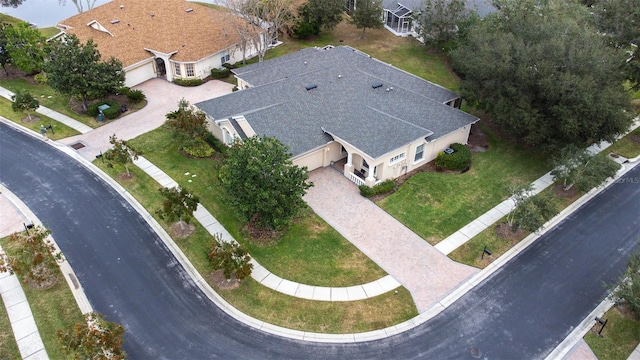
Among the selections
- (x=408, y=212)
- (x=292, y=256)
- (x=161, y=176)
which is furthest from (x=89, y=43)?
(x=408, y=212)

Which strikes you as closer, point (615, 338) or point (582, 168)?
point (615, 338)

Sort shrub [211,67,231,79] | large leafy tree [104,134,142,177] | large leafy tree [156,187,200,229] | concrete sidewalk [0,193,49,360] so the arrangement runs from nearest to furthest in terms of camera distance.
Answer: concrete sidewalk [0,193,49,360] < large leafy tree [156,187,200,229] < large leafy tree [104,134,142,177] < shrub [211,67,231,79]

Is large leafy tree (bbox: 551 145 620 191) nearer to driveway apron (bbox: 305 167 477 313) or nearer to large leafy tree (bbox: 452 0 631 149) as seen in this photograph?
large leafy tree (bbox: 452 0 631 149)

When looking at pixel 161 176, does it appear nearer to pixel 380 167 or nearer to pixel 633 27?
pixel 380 167

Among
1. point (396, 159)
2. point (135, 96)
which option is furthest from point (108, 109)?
point (396, 159)

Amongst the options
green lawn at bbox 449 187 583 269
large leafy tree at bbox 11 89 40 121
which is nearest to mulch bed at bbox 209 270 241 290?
green lawn at bbox 449 187 583 269

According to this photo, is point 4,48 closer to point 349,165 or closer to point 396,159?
point 349,165
